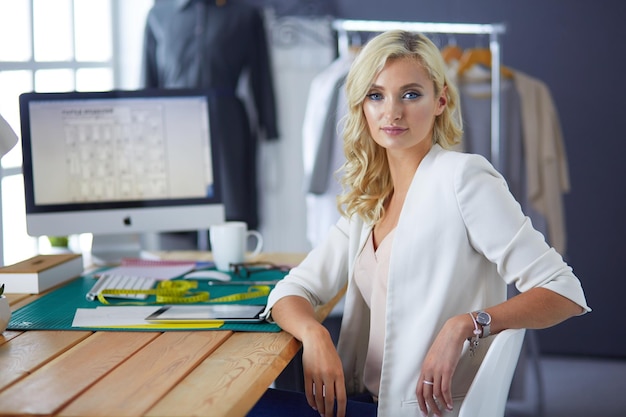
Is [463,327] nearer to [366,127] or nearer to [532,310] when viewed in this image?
[532,310]

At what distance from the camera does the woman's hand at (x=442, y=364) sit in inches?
63.6

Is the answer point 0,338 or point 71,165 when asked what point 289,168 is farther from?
point 0,338

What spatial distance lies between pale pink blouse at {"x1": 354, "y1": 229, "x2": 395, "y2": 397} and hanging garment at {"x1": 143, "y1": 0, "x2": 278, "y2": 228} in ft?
7.18

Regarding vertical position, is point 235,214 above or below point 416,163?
below

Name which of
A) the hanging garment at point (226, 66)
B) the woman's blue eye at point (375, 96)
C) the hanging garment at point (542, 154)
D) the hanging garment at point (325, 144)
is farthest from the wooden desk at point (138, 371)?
the hanging garment at point (226, 66)

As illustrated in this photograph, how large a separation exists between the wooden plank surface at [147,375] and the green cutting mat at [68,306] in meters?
0.10

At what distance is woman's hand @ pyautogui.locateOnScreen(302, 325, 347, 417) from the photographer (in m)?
1.70

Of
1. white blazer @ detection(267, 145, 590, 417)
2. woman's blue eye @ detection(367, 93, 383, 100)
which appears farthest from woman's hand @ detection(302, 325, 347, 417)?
woman's blue eye @ detection(367, 93, 383, 100)

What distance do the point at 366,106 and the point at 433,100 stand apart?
144mm

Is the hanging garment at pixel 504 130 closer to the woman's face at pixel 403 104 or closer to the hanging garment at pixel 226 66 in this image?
the hanging garment at pixel 226 66

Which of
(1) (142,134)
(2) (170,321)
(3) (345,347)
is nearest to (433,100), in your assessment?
(3) (345,347)

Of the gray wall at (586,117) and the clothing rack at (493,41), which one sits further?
the gray wall at (586,117)

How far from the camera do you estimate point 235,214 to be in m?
4.14

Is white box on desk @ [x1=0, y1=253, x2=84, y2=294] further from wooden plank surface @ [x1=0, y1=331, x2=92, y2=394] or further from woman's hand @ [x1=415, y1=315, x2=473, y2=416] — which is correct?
woman's hand @ [x1=415, y1=315, x2=473, y2=416]
